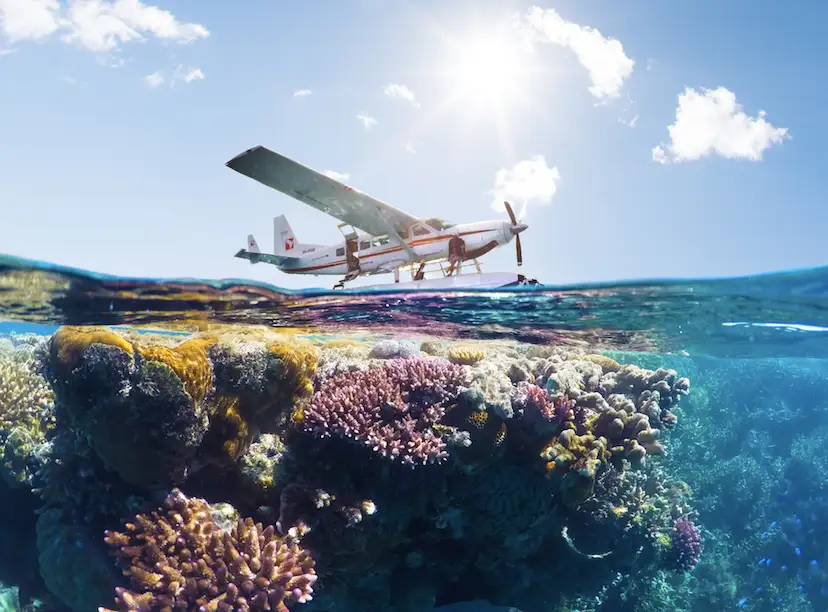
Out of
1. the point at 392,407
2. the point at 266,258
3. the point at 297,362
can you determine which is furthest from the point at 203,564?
the point at 266,258

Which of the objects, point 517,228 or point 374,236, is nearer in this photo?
point 517,228

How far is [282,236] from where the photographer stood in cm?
2370

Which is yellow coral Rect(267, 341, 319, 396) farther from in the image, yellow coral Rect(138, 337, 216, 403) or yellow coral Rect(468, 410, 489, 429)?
yellow coral Rect(468, 410, 489, 429)

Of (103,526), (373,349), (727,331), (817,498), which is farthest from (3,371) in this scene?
(817,498)

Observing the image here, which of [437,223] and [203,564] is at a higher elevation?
[437,223]

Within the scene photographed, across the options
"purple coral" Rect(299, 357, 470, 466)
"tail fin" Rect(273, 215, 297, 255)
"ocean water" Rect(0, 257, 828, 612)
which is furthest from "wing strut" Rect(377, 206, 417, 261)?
"tail fin" Rect(273, 215, 297, 255)

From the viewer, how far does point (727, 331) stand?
53.5 ft

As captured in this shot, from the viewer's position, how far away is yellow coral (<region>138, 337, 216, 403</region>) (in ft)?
18.7

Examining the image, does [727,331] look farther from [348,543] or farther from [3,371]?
[3,371]

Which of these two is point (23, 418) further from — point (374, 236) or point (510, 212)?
point (510, 212)

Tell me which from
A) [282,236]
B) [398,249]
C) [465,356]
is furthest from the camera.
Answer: [282,236]

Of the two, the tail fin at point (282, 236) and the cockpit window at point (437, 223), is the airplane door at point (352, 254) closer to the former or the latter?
the cockpit window at point (437, 223)

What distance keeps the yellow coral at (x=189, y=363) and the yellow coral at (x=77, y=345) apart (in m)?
0.29

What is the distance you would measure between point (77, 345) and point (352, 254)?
1118 centimetres
